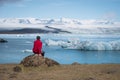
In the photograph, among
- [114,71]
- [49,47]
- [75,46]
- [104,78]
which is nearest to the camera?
[104,78]

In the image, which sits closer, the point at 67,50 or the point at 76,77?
the point at 76,77

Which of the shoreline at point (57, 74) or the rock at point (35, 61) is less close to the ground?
the rock at point (35, 61)

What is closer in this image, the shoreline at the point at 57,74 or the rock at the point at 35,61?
the shoreline at the point at 57,74

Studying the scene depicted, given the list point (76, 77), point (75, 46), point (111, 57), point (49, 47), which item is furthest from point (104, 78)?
point (49, 47)

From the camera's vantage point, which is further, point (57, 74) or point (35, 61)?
point (35, 61)

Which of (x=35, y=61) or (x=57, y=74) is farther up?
(x=35, y=61)

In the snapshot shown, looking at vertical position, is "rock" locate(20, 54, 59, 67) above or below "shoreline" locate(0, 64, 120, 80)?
above

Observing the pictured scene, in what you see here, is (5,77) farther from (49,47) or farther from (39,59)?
(49,47)

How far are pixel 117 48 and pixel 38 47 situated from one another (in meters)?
21.4

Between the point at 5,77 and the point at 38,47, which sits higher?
the point at 38,47

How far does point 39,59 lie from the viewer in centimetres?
1094

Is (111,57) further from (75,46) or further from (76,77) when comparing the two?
(76,77)

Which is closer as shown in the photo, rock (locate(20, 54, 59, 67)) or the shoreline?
the shoreline

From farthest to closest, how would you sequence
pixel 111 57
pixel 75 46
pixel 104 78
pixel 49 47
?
pixel 49 47 → pixel 75 46 → pixel 111 57 → pixel 104 78
